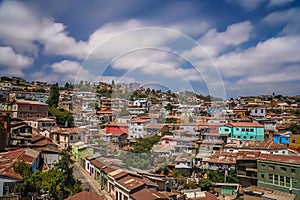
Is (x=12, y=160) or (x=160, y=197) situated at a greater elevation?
(x=12, y=160)

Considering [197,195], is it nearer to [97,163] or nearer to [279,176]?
[279,176]

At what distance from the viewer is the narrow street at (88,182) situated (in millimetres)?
5450

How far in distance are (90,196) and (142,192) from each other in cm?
91

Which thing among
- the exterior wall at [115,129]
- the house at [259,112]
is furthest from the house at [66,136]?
the house at [259,112]

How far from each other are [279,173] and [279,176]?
0.06 metres

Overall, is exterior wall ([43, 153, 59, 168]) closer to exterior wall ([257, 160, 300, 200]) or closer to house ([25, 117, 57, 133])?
house ([25, 117, 57, 133])

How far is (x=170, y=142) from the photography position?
873 centimetres

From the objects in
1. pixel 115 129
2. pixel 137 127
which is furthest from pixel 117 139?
pixel 137 127

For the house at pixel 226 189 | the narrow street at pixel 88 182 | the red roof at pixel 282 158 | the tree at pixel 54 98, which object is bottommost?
the house at pixel 226 189

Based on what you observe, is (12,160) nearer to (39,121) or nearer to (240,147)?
(39,121)

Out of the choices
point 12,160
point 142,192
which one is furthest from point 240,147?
point 12,160

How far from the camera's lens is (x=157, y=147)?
8.11 metres

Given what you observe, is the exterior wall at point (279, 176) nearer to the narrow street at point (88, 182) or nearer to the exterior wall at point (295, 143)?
the narrow street at point (88, 182)

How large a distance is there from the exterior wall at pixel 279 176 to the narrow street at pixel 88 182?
139 inches
